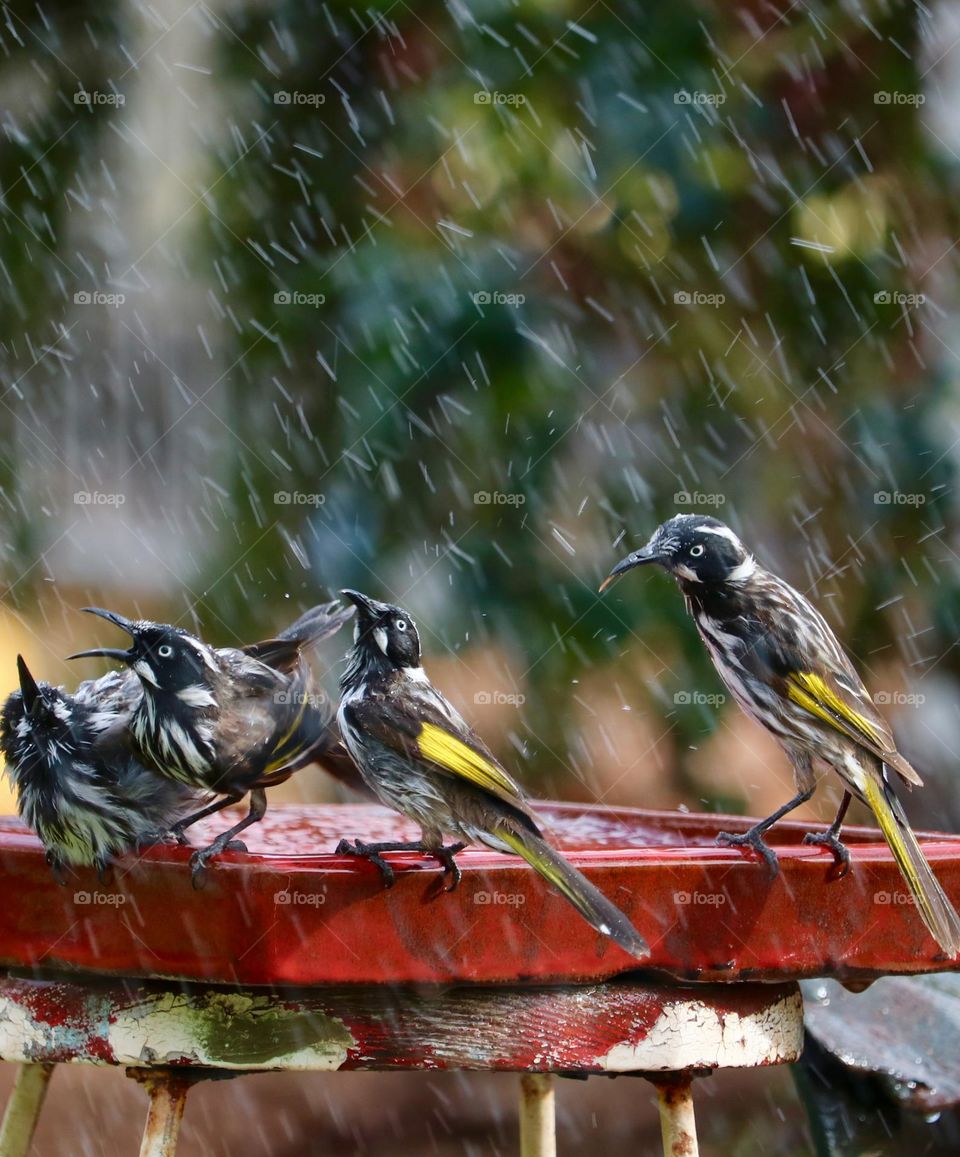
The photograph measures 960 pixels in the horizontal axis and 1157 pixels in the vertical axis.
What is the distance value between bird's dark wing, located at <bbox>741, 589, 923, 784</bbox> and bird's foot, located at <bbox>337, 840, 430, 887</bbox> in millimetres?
698

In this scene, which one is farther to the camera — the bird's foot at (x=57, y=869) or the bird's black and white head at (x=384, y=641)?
the bird's black and white head at (x=384, y=641)

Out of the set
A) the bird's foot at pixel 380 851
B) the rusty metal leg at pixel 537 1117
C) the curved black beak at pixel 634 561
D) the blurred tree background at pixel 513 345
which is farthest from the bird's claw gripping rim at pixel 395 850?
the blurred tree background at pixel 513 345

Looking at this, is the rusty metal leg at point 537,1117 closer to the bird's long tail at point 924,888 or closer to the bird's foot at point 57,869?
the bird's long tail at point 924,888

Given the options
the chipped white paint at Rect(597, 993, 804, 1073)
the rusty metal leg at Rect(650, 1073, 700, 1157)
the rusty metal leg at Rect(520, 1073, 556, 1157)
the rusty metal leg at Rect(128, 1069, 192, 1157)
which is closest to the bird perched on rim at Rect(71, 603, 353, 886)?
the rusty metal leg at Rect(128, 1069, 192, 1157)

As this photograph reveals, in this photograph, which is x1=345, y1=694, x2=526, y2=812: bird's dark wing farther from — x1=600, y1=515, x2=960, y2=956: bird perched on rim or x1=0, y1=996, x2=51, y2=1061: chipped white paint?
x1=0, y1=996, x2=51, y2=1061: chipped white paint

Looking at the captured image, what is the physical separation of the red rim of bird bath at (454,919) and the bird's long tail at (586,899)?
0.07 meters

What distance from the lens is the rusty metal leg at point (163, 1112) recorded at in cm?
193

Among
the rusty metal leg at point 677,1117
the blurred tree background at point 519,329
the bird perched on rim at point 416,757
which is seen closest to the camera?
the bird perched on rim at point 416,757

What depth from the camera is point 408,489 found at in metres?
4.34

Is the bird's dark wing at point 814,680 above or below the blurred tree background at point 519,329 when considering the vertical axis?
below

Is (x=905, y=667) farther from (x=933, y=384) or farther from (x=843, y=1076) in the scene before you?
(x=843, y=1076)

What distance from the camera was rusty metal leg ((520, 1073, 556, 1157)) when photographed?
8.73ft

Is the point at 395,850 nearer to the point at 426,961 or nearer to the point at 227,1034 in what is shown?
the point at 426,961

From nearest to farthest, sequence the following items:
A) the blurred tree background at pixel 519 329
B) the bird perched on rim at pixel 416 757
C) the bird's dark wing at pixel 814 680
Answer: the bird perched on rim at pixel 416 757, the bird's dark wing at pixel 814 680, the blurred tree background at pixel 519 329
